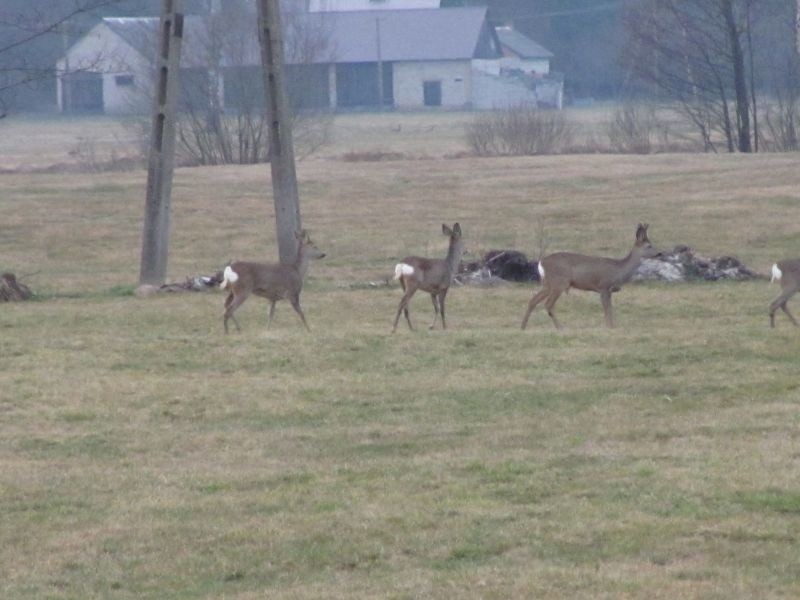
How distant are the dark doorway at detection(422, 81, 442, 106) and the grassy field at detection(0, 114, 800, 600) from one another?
69.0 m

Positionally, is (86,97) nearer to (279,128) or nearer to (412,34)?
(412,34)

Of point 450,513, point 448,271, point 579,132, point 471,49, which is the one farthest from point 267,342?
point 471,49

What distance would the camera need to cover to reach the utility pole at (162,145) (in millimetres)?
23688

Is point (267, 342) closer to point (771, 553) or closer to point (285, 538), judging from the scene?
point (285, 538)

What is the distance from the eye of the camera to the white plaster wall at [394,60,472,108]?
91.5 m

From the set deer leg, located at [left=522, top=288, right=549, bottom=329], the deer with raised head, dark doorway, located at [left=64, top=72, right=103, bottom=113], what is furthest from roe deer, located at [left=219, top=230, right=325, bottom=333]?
dark doorway, located at [left=64, top=72, right=103, bottom=113]

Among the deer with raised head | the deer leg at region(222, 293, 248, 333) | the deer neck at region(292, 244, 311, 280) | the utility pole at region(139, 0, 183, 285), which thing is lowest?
the deer leg at region(222, 293, 248, 333)

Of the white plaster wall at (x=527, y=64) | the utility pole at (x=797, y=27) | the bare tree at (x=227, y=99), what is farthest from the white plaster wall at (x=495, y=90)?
the utility pole at (x=797, y=27)

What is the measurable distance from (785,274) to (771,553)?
32.1ft

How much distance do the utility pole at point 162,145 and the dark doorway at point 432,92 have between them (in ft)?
229

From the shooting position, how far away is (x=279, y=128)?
2392 cm

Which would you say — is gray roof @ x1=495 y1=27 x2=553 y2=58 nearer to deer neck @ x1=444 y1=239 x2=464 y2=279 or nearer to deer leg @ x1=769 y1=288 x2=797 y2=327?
deer neck @ x1=444 y1=239 x2=464 y2=279

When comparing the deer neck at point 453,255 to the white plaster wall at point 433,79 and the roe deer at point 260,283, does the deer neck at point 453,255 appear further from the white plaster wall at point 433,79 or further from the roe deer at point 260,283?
the white plaster wall at point 433,79

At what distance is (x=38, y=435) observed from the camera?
12656mm
